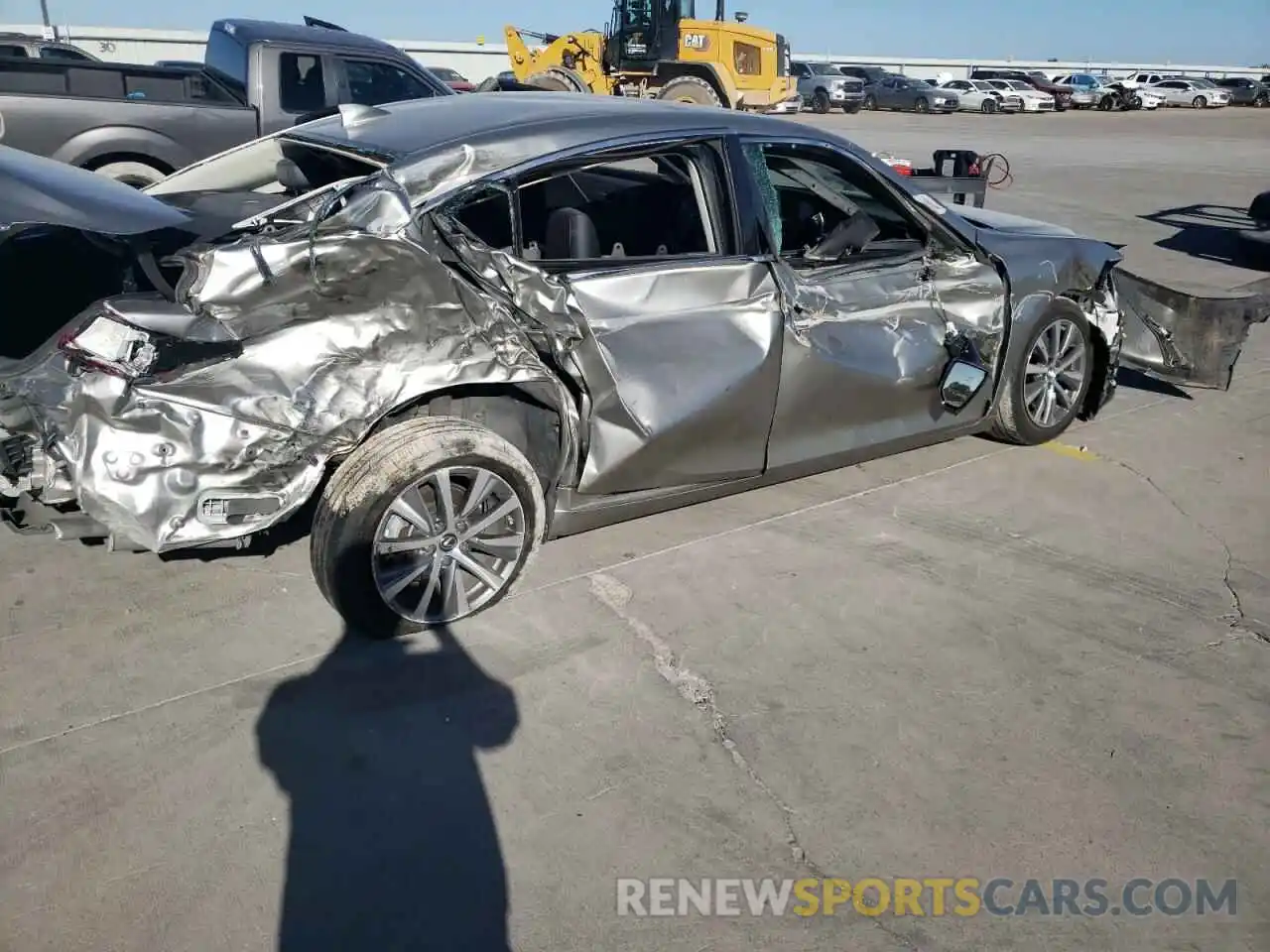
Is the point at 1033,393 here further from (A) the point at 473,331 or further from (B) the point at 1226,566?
(A) the point at 473,331

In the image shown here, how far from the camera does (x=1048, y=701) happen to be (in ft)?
11.0

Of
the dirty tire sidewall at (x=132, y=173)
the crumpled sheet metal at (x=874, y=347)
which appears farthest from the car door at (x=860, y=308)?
the dirty tire sidewall at (x=132, y=173)

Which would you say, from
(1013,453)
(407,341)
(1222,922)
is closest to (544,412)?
(407,341)

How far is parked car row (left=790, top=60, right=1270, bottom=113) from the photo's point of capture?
39219 mm

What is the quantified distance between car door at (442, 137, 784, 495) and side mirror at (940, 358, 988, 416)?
3.45 feet

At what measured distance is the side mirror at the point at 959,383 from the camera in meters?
4.63

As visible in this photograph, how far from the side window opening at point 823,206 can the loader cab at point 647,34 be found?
20.0m

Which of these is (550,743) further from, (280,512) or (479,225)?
(479,225)

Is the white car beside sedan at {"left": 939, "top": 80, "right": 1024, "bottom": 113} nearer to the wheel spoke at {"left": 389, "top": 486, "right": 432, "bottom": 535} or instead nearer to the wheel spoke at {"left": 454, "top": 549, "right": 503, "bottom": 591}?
the wheel spoke at {"left": 454, "top": 549, "right": 503, "bottom": 591}

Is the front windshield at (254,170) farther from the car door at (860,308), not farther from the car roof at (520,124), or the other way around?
the car door at (860,308)

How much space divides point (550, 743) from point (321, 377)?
1.30 meters

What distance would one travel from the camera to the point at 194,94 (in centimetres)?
925

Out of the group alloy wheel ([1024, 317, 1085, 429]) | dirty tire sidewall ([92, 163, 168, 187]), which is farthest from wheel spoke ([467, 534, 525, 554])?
dirty tire sidewall ([92, 163, 168, 187])

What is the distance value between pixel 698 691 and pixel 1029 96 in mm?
44284
